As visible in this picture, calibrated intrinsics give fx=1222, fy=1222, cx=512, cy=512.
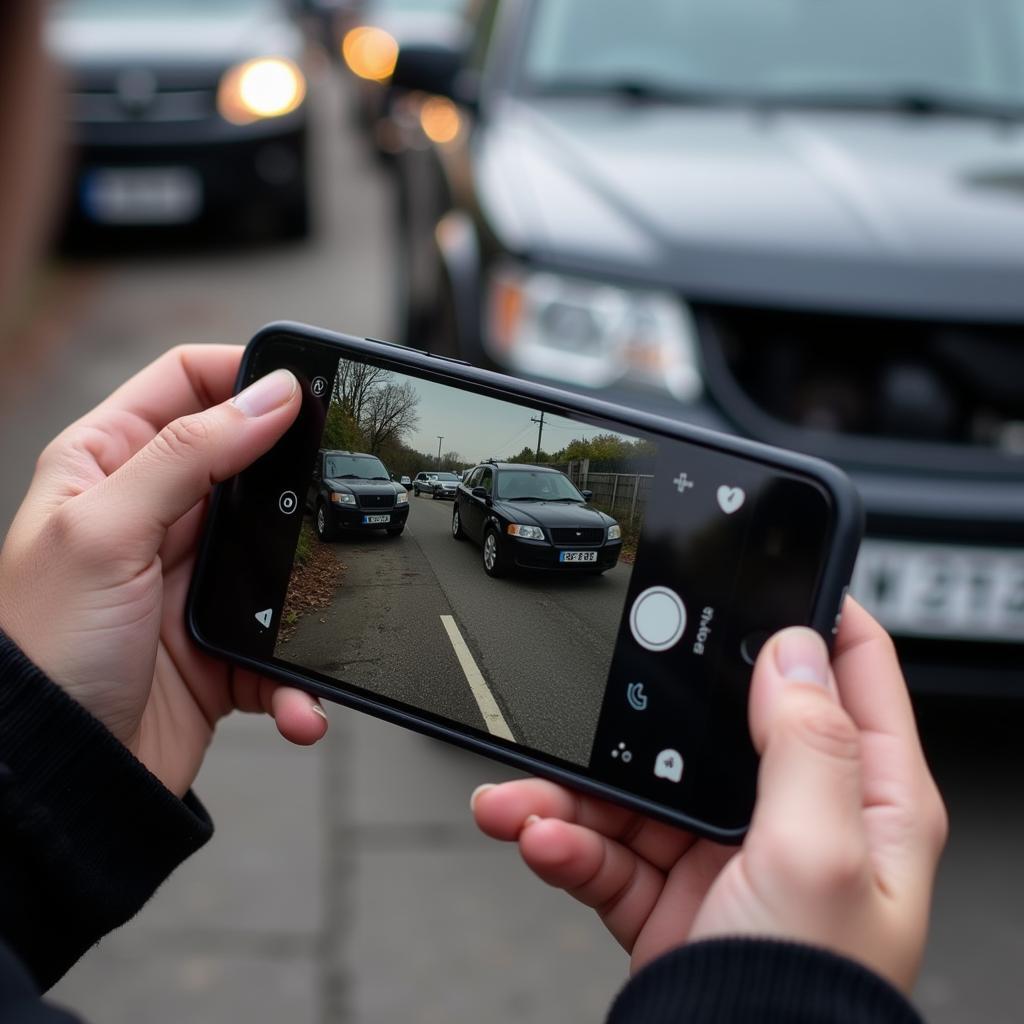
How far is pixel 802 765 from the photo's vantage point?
1020 millimetres

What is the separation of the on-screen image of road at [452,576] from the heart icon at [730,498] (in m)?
0.09

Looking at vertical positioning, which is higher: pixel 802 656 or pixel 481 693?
pixel 802 656

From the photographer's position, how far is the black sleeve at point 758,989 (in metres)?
0.84

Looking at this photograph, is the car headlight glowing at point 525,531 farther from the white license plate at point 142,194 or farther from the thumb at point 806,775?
the white license plate at point 142,194

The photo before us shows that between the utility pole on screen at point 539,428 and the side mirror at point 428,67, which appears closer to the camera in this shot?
the utility pole on screen at point 539,428

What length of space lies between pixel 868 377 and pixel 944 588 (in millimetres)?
477

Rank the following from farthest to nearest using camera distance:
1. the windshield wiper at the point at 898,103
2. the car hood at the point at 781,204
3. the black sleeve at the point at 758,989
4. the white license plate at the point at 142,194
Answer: the white license plate at the point at 142,194 < the windshield wiper at the point at 898,103 < the car hood at the point at 781,204 < the black sleeve at the point at 758,989

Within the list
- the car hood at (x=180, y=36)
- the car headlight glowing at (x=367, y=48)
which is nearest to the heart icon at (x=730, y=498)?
the car hood at (x=180, y=36)

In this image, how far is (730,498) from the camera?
128cm

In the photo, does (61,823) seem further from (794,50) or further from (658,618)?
(794,50)

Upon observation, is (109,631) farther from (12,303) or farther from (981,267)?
(981,267)

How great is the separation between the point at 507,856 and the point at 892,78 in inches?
86.3

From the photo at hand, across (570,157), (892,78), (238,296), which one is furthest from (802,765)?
(238,296)

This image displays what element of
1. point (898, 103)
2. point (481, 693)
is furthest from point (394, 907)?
point (898, 103)
